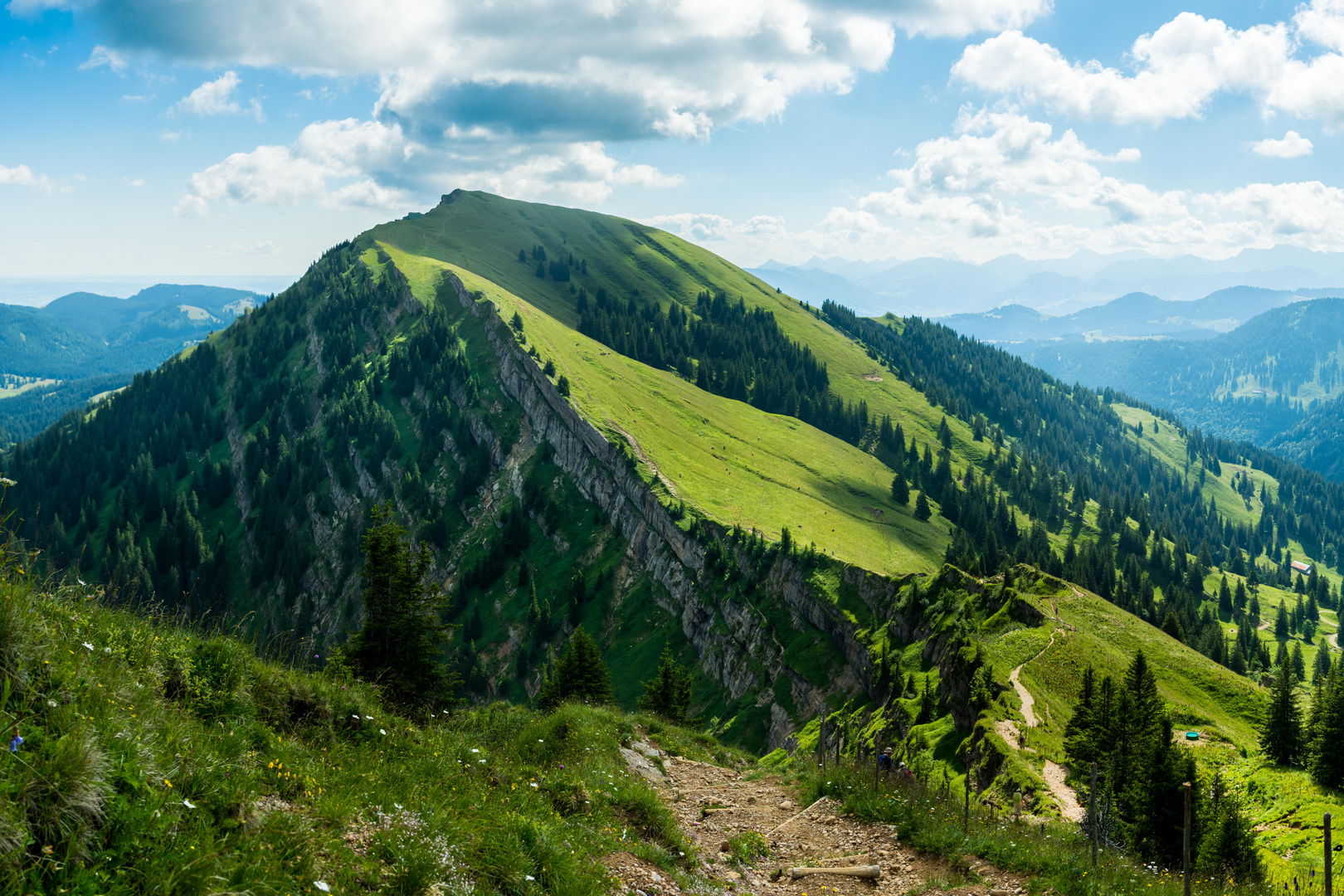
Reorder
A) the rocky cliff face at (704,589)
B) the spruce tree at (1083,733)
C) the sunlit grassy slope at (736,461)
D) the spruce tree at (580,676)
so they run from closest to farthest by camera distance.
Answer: the spruce tree at (1083,733) < the spruce tree at (580,676) < the rocky cliff face at (704,589) < the sunlit grassy slope at (736,461)

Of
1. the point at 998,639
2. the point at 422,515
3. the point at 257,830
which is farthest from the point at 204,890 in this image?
the point at 422,515

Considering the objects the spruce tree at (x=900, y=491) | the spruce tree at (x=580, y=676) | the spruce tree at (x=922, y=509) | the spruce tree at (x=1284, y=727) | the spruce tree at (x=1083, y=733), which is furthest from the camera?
the spruce tree at (x=900, y=491)

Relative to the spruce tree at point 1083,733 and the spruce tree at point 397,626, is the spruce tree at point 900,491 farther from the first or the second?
the spruce tree at point 397,626

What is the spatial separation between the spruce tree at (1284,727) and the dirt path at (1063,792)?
31.8 feet

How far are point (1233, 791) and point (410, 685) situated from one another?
33857 mm

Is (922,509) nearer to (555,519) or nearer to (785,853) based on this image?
(555,519)

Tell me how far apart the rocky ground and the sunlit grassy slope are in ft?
265

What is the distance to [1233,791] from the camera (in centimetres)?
3012

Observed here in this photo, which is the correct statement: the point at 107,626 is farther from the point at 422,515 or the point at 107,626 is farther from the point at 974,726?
the point at 422,515

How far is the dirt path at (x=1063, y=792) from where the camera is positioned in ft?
95.7

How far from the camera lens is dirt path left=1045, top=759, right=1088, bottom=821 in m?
29.2

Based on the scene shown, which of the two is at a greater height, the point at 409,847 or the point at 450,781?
the point at 409,847

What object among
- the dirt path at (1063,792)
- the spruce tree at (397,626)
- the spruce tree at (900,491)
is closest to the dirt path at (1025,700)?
the dirt path at (1063,792)

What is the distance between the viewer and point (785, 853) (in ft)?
56.9
